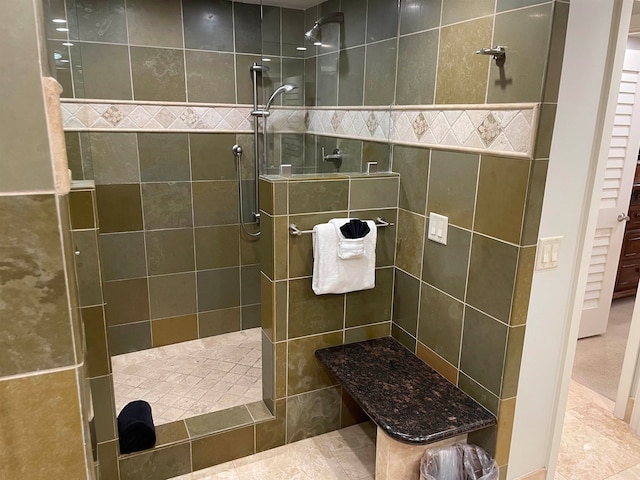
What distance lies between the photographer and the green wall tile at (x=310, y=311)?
7.34ft

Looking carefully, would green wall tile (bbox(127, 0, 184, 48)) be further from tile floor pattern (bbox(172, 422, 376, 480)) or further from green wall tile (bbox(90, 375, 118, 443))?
tile floor pattern (bbox(172, 422, 376, 480))

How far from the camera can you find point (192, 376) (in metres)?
2.88

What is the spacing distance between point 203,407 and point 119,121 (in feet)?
5.83

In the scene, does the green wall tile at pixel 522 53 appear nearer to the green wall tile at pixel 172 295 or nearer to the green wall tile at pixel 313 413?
the green wall tile at pixel 313 413

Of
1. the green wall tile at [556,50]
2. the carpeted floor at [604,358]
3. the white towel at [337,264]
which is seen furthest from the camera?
the carpeted floor at [604,358]

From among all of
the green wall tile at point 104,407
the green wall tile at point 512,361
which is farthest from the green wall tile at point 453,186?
the green wall tile at point 104,407

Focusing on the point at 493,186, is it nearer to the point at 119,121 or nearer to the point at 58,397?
the point at 58,397

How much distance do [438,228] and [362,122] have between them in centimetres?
82

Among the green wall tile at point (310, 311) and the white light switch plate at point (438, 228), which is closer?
the white light switch plate at point (438, 228)

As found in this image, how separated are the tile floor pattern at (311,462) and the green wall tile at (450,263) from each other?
0.95 m

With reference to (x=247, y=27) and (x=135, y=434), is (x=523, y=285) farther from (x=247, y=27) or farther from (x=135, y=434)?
(x=247, y=27)

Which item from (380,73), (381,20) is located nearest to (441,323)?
(380,73)

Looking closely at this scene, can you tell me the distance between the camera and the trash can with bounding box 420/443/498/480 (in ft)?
6.02

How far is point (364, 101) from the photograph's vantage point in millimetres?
2555
